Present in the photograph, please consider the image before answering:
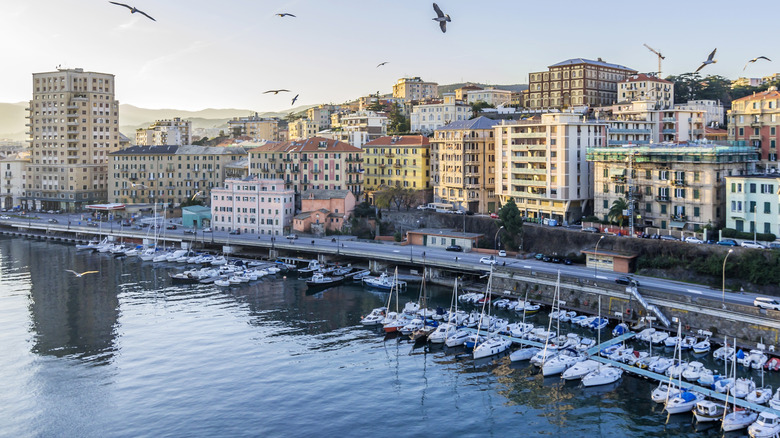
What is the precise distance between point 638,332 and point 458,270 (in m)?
19.2

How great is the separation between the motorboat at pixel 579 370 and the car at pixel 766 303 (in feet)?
42.6

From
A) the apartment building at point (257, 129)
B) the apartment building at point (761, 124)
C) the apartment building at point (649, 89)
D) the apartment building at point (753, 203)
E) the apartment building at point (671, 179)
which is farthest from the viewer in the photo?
the apartment building at point (257, 129)

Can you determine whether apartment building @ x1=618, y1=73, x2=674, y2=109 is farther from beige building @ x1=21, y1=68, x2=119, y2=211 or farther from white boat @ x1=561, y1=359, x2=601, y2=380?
beige building @ x1=21, y1=68, x2=119, y2=211

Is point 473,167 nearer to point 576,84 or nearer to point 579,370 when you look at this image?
point 576,84

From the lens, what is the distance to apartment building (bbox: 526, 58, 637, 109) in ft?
367

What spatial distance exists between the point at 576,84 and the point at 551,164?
44.0 metres

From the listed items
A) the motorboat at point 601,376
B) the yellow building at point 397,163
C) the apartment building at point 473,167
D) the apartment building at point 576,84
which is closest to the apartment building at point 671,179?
the apartment building at point 473,167

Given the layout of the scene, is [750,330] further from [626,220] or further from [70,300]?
[70,300]

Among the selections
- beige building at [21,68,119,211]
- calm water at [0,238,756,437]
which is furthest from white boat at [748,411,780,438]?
beige building at [21,68,119,211]

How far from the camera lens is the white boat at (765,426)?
32.2 meters

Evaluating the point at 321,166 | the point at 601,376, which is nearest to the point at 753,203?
the point at 601,376

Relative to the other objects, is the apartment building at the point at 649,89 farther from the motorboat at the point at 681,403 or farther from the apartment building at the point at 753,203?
the motorboat at the point at 681,403

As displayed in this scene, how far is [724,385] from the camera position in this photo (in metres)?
36.8

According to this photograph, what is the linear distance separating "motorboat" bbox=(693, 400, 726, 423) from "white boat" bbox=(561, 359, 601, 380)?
6.77 meters
